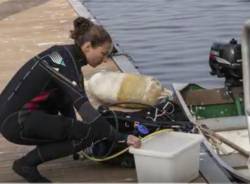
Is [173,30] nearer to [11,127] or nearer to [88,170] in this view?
[88,170]

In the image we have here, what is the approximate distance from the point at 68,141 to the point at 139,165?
1.67ft

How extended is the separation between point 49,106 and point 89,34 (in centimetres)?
61

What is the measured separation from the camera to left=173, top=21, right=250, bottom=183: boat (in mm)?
5789

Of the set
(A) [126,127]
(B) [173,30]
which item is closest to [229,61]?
(A) [126,127]

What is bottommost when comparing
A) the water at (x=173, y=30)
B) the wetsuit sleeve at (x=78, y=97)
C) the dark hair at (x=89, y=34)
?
the water at (x=173, y=30)

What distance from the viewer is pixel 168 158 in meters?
4.83

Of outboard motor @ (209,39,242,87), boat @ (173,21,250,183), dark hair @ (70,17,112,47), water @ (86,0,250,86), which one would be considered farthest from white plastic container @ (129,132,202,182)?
water @ (86,0,250,86)

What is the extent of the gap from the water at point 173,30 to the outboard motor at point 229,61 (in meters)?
1.66

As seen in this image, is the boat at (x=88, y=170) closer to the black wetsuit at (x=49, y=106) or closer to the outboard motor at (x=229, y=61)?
the black wetsuit at (x=49, y=106)

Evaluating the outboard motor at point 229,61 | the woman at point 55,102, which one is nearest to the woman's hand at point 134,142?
the woman at point 55,102

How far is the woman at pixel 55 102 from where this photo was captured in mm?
4898

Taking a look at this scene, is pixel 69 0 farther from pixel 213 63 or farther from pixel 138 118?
pixel 138 118

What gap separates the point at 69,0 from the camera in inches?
569

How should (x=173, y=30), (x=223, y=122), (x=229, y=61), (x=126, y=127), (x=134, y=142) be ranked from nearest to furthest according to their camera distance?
(x=134, y=142) → (x=126, y=127) → (x=223, y=122) → (x=229, y=61) → (x=173, y=30)
